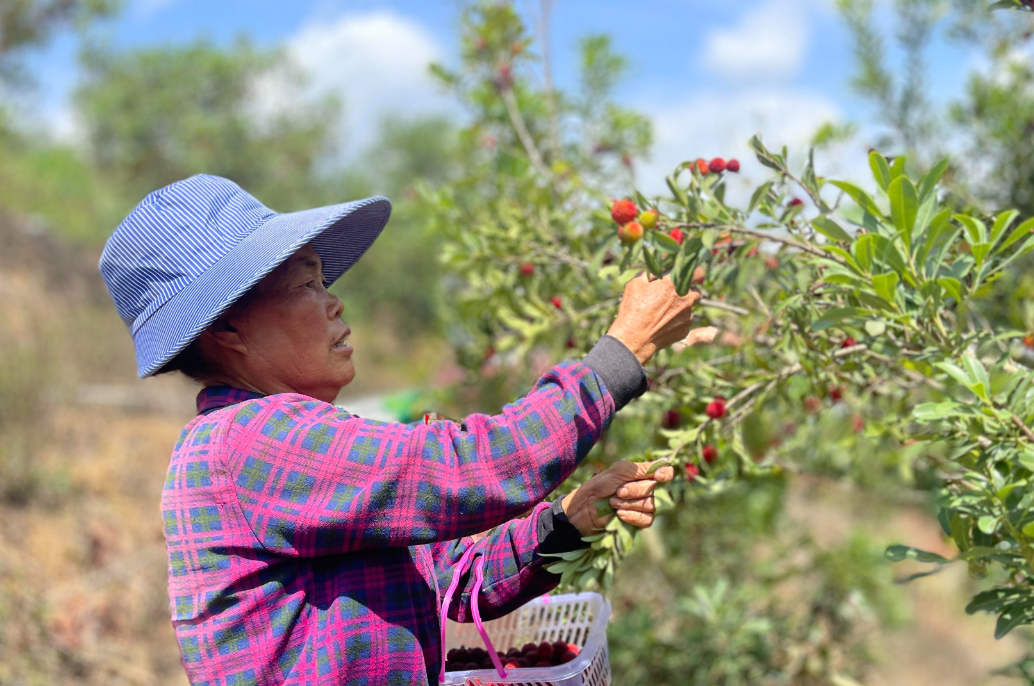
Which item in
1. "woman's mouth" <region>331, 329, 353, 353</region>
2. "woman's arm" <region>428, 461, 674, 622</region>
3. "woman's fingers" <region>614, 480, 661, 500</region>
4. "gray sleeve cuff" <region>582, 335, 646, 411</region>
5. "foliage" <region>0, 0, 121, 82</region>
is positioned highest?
"foliage" <region>0, 0, 121, 82</region>

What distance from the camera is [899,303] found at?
1.29 m

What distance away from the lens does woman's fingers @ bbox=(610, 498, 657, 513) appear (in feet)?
4.32

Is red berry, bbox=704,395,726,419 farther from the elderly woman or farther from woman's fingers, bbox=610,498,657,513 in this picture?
woman's fingers, bbox=610,498,657,513

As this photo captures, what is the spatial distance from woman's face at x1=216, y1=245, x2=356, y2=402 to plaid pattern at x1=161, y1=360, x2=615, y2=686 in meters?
0.09

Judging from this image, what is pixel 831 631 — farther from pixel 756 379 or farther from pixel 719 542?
pixel 756 379

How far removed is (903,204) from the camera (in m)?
1.25

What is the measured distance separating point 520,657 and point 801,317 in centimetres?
79

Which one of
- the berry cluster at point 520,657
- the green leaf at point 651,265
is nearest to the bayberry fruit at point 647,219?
the green leaf at point 651,265

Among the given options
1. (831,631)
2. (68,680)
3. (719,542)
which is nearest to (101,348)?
(68,680)

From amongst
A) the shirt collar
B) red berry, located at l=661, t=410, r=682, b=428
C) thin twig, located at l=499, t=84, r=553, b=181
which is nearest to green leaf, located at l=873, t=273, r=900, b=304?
red berry, located at l=661, t=410, r=682, b=428

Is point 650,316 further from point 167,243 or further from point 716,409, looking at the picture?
point 167,243

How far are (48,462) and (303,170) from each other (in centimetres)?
1212

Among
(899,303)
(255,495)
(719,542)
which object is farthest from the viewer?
(719,542)

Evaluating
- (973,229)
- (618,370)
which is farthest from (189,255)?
(973,229)
